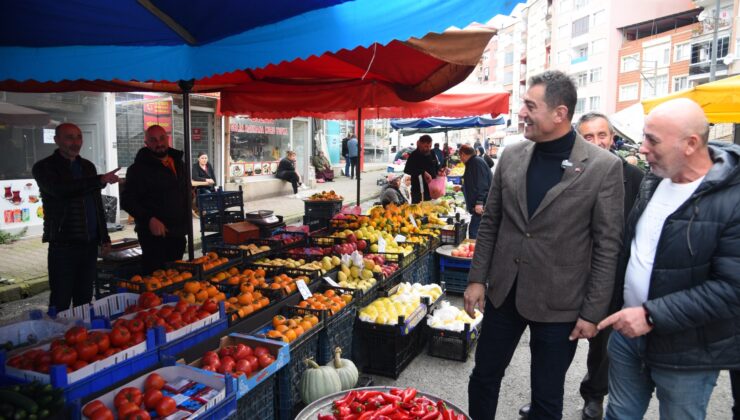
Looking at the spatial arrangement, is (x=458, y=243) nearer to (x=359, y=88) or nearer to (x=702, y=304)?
(x=359, y=88)

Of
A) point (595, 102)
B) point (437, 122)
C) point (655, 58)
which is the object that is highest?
point (655, 58)

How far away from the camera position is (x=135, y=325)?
10.2ft

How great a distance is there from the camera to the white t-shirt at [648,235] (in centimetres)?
229

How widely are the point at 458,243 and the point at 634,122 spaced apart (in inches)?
288

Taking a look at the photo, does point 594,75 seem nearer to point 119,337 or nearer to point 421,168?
point 421,168

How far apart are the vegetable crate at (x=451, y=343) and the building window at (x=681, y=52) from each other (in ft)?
190

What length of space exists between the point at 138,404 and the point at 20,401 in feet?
1.76

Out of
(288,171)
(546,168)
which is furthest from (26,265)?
(288,171)

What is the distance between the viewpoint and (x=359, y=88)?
6.72 metres

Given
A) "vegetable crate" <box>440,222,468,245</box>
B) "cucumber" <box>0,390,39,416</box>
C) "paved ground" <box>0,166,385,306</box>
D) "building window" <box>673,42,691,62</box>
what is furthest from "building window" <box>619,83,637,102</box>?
"cucumber" <box>0,390,39,416</box>

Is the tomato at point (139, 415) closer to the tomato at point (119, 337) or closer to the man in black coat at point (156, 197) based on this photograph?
the tomato at point (119, 337)

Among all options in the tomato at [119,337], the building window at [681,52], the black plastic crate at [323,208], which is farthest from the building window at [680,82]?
the tomato at [119,337]

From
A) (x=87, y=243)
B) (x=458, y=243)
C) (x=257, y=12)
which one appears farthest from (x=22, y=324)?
(x=458, y=243)

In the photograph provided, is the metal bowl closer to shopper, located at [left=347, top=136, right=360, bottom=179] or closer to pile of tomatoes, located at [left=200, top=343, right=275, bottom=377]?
pile of tomatoes, located at [left=200, top=343, right=275, bottom=377]
